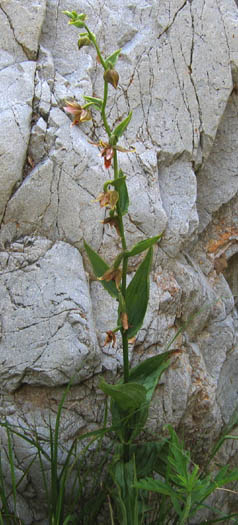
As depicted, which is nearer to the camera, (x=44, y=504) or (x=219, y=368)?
(x=44, y=504)

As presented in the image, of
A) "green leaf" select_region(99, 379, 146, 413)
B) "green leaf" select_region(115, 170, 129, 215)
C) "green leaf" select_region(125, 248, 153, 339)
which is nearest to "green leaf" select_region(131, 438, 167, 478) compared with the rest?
"green leaf" select_region(99, 379, 146, 413)

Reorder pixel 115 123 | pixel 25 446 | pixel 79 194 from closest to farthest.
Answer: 1. pixel 25 446
2. pixel 79 194
3. pixel 115 123

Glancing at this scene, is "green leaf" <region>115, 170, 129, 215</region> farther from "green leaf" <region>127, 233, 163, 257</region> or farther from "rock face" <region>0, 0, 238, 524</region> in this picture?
"rock face" <region>0, 0, 238, 524</region>

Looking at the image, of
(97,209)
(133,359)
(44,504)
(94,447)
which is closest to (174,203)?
(97,209)

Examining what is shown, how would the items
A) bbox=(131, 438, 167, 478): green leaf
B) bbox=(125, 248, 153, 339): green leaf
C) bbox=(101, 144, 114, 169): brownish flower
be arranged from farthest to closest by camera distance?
bbox=(131, 438, 167, 478): green leaf < bbox=(125, 248, 153, 339): green leaf < bbox=(101, 144, 114, 169): brownish flower

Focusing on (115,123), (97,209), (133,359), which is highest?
(115,123)

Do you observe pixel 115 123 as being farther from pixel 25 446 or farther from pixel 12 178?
pixel 25 446

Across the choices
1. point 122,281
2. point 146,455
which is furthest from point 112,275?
point 146,455

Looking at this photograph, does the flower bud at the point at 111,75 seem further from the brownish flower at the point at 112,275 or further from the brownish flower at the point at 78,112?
the brownish flower at the point at 112,275
